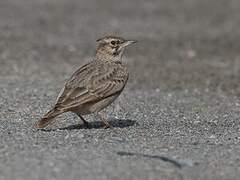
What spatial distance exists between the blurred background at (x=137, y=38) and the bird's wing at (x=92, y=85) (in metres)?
4.78

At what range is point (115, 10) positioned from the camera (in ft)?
99.2

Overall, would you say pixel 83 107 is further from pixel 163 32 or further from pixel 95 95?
pixel 163 32

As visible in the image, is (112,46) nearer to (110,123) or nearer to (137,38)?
(110,123)

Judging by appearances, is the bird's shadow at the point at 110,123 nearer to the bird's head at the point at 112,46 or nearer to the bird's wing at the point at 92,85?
the bird's wing at the point at 92,85

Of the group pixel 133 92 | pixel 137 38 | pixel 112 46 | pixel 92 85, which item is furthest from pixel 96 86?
pixel 137 38

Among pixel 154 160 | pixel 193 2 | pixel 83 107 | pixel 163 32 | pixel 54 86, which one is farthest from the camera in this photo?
pixel 193 2

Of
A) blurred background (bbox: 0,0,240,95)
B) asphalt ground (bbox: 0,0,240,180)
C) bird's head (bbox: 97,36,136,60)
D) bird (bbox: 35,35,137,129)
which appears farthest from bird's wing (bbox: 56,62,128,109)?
blurred background (bbox: 0,0,240,95)

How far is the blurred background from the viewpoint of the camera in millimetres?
17141

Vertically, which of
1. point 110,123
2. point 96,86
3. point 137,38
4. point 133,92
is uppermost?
point 96,86

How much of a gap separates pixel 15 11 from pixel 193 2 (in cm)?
922

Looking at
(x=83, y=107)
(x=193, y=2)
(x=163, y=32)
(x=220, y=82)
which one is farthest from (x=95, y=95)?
(x=193, y=2)

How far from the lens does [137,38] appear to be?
2359 cm

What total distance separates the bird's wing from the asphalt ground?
1.44ft

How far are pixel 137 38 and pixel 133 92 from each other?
8.56 m
